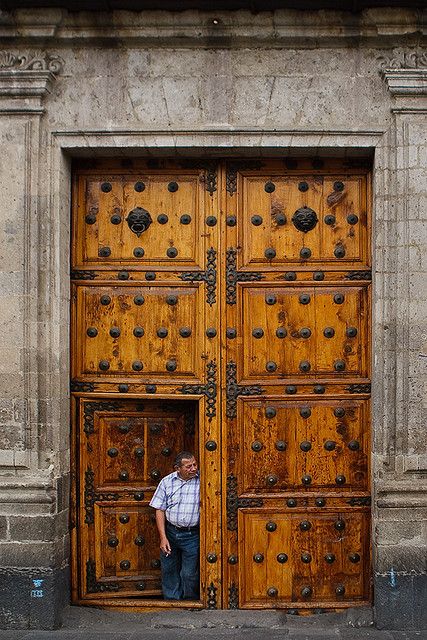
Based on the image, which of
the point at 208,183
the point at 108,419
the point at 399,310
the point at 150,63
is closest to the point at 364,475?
the point at 399,310

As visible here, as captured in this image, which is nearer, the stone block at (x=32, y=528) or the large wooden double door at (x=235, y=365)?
the stone block at (x=32, y=528)

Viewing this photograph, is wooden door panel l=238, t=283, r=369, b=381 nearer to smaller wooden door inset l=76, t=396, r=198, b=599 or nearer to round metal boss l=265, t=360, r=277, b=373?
round metal boss l=265, t=360, r=277, b=373

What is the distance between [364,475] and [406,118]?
93.4 inches

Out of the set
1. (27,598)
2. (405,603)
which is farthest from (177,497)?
(405,603)

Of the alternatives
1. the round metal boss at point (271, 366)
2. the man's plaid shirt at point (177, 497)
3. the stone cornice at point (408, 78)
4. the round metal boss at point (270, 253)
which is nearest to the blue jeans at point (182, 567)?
the man's plaid shirt at point (177, 497)

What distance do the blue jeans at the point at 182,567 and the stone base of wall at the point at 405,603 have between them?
1259 millimetres

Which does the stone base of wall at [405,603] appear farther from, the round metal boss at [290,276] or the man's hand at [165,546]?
the round metal boss at [290,276]

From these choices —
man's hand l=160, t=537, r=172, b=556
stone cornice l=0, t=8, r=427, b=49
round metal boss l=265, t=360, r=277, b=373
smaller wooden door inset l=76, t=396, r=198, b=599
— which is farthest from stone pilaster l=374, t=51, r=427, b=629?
smaller wooden door inset l=76, t=396, r=198, b=599

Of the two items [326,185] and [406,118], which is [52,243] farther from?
[406,118]

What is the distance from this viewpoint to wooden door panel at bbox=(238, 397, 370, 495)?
5336mm

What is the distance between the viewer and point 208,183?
540cm

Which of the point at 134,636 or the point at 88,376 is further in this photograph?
the point at 88,376

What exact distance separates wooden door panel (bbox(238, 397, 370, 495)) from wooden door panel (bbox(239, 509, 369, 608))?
0.20 metres

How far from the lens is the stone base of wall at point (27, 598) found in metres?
5.07
